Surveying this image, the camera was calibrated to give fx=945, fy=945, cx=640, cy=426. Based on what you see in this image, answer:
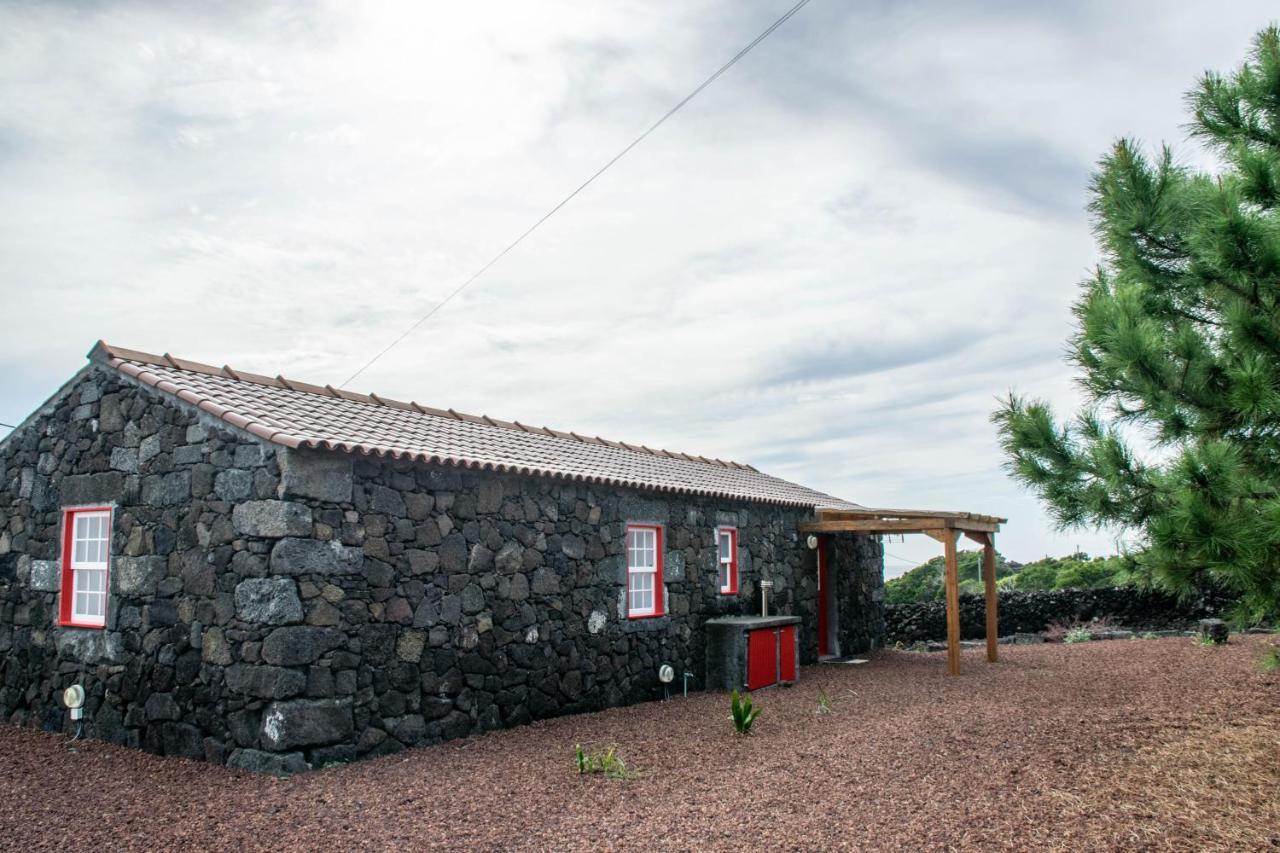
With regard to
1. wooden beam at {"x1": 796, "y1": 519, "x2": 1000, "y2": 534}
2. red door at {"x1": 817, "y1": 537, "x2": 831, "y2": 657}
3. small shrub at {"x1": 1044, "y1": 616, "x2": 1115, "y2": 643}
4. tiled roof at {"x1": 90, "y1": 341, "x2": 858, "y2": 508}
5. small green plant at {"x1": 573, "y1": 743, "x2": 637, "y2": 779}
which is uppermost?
tiled roof at {"x1": 90, "y1": 341, "x2": 858, "y2": 508}

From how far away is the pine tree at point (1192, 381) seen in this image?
5.94 metres

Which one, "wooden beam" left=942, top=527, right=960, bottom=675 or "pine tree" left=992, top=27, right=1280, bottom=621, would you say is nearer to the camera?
"pine tree" left=992, top=27, right=1280, bottom=621

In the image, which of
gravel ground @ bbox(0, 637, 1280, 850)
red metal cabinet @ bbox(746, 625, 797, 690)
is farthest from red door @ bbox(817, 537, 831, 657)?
gravel ground @ bbox(0, 637, 1280, 850)

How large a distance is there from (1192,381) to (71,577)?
10411mm

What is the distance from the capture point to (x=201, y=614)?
8203mm

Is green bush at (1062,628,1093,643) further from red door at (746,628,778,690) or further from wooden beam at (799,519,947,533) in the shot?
red door at (746,628,778,690)

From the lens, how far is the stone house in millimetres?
7809

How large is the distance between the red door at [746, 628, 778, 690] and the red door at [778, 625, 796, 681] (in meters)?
0.11

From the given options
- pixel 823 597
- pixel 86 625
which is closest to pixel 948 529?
pixel 823 597

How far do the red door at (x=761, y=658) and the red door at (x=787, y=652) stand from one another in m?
0.11

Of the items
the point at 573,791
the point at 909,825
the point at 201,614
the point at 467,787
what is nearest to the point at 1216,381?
the point at 909,825

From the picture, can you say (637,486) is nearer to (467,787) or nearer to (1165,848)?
(467,787)

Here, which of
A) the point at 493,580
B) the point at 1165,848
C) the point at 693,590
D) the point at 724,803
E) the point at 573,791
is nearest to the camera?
the point at 1165,848

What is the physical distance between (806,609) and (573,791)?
8.58 m
